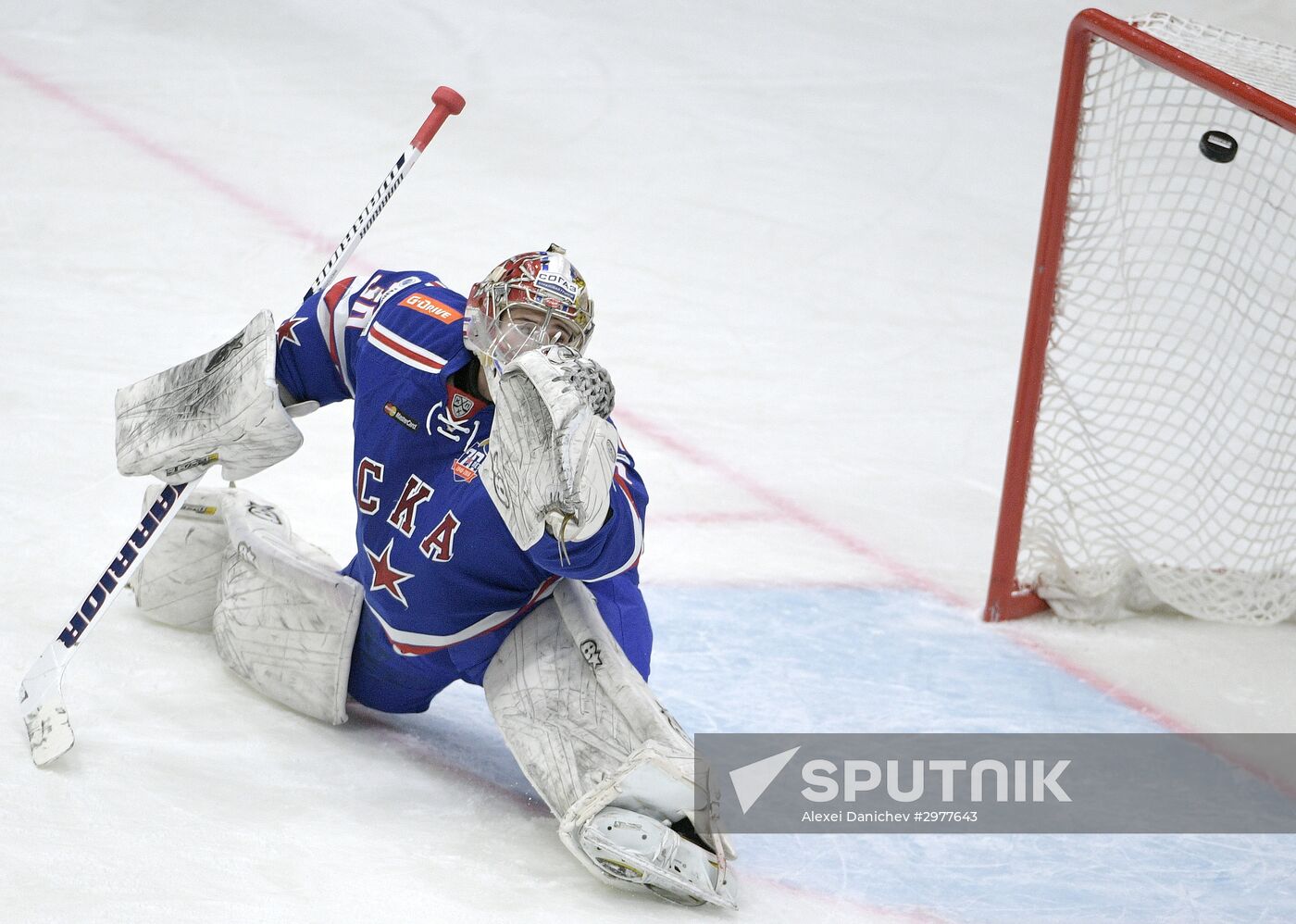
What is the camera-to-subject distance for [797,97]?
6.11 meters

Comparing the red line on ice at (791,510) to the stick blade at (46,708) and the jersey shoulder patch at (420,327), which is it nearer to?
the jersey shoulder patch at (420,327)

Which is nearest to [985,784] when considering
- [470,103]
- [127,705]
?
[127,705]

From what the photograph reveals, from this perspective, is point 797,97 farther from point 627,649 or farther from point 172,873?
point 172,873

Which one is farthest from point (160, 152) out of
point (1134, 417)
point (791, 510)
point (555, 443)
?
point (555, 443)

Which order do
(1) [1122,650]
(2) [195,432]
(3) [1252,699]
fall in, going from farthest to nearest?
(1) [1122,650]
(3) [1252,699]
(2) [195,432]

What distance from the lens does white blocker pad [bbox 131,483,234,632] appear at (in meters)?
2.69

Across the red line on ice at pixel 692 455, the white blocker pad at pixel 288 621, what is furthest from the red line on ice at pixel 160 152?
the white blocker pad at pixel 288 621

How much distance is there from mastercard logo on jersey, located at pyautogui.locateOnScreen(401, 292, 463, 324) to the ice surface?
0.69 meters

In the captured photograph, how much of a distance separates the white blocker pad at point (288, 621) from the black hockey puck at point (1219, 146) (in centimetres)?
165

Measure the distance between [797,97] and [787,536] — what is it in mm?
2965

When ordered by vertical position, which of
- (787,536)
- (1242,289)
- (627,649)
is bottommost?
(787,536)

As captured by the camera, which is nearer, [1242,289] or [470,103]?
[1242,289]

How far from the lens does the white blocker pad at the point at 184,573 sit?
8.82 feet

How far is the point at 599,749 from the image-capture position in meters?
2.13
